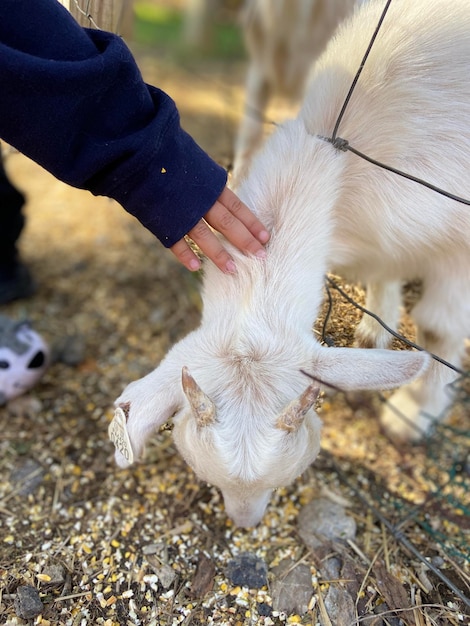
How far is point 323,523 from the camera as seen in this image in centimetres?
225

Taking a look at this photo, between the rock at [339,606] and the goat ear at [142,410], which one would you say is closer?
the goat ear at [142,410]

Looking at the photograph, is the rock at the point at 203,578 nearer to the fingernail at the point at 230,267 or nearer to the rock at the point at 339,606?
the rock at the point at 339,606

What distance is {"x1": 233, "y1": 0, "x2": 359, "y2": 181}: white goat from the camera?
385 cm

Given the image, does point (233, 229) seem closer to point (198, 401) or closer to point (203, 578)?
point (198, 401)

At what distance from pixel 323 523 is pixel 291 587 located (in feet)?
1.01

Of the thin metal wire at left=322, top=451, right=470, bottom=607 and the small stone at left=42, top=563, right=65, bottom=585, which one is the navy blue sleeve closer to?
the small stone at left=42, top=563, right=65, bottom=585

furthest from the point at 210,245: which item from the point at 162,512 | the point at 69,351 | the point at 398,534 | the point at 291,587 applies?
the point at 69,351

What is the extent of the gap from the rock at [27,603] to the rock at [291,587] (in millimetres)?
781

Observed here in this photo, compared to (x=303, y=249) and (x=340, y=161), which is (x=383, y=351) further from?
(x=340, y=161)

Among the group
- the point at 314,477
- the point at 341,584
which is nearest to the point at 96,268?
the point at 314,477

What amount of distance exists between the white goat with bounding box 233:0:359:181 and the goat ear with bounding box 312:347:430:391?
2327 millimetres

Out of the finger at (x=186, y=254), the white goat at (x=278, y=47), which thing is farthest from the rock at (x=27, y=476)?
the white goat at (x=278, y=47)

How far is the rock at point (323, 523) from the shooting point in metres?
2.21

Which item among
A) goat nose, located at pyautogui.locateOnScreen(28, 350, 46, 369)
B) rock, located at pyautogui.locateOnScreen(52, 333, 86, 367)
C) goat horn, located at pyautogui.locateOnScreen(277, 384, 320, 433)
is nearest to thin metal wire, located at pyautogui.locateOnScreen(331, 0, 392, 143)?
goat horn, located at pyautogui.locateOnScreen(277, 384, 320, 433)
